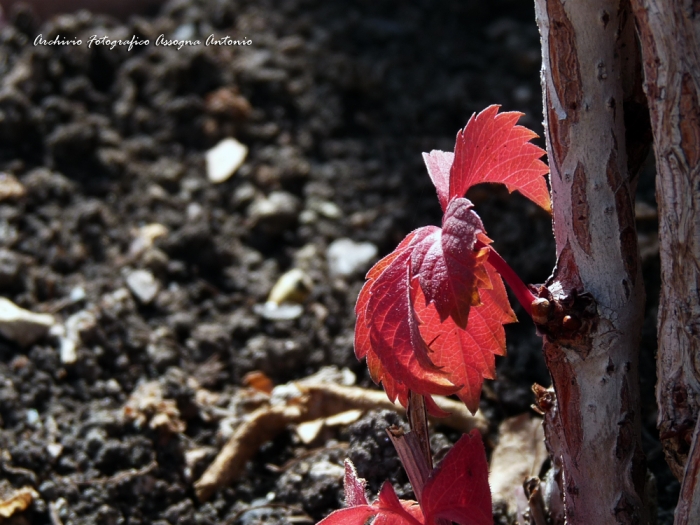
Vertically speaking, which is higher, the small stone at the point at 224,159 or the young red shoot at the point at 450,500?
the small stone at the point at 224,159

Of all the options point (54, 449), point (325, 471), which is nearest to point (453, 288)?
point (325, 471)

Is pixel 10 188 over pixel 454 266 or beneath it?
over

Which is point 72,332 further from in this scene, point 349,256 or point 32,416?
point 349,256

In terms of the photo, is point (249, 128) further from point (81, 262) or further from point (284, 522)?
point (284, 522)

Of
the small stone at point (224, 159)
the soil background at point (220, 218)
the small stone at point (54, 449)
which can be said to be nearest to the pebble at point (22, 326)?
the soil background at point (220, 218)

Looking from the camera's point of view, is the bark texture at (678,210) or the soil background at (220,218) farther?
the soil background at (220,218)

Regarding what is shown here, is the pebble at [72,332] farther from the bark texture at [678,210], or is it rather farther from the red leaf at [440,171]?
the bark texture at [678,210]

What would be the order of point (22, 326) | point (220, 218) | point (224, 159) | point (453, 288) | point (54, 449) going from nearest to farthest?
point (453, 288) → point (54, 449) → point (22, 326) → point (220, 218) → point (224, 159)
